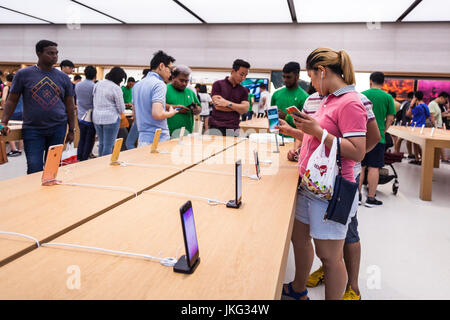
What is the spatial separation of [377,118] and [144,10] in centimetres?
589

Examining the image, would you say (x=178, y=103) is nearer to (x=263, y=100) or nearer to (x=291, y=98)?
(x=291, y=98)

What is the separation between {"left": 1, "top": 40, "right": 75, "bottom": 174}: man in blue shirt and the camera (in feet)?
9.35

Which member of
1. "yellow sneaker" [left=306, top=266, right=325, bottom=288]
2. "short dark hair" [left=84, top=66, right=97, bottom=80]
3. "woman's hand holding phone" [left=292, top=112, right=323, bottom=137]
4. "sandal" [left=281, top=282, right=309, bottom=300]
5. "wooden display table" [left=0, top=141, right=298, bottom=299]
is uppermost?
"short dark hair" [left=84, top=66, right=97, bottom=80]

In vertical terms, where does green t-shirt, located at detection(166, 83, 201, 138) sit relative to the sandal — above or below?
above

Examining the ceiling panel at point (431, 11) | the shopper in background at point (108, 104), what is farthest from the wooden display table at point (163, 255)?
the ceiling panel at point (431, 11)

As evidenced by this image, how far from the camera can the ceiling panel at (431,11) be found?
628 centimetres

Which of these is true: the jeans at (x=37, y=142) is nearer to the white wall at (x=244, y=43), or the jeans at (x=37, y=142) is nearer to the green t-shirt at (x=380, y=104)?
the green t-shirt at (x=380, y=104)

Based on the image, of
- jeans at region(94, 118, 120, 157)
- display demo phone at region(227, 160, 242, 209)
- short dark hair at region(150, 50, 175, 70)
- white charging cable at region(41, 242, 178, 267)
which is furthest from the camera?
jeans at region(94, 118, 120, 157)

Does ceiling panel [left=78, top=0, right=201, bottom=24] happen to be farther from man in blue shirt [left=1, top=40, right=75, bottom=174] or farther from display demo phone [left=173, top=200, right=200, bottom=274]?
display demo phone [left=173, top=200, right=200, bottom=274]

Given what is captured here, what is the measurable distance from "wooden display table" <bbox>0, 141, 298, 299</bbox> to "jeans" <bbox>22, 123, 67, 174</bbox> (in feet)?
5.91

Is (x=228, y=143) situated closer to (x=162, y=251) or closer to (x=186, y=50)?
(x=162, y=251)

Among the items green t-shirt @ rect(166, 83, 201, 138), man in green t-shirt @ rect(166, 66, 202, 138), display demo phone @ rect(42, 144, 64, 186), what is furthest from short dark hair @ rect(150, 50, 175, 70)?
display demo phone @ rect(42, 144, 64, 186)

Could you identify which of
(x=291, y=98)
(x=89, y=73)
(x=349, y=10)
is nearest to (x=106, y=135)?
(x=89, y=73)
